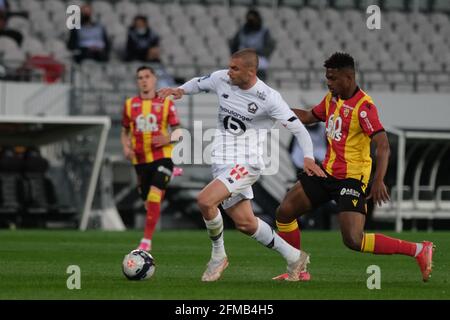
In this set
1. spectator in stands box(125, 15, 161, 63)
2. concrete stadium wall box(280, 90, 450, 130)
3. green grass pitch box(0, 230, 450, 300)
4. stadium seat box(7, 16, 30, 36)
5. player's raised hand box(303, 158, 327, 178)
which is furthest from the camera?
concrete stadium wall box(280, 90, 450, 130)

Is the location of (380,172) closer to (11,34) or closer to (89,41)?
(89,41)

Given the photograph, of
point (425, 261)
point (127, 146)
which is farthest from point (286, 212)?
point (127, 146)

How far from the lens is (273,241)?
10867 millimetres

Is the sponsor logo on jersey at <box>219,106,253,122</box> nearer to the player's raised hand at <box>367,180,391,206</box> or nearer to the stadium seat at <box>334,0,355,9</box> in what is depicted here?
the player's raised hand at <box>367,180,391,206</box>

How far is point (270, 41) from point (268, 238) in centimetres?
1489

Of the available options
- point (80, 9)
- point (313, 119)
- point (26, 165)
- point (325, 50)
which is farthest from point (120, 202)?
point (313, 119)

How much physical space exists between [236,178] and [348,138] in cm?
110

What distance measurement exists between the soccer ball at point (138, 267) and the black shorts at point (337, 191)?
1.58m

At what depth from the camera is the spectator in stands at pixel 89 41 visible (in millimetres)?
25031

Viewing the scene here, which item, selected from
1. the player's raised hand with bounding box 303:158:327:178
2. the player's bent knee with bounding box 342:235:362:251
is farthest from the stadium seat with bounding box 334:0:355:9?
the player's raised hand with bounding box 303:158:327:178

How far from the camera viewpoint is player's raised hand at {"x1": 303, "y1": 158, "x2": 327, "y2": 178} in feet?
34.1

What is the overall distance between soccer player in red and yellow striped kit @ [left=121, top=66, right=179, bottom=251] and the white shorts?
190 inches

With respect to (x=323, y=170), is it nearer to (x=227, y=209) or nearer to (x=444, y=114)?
(x=227, y=209)
